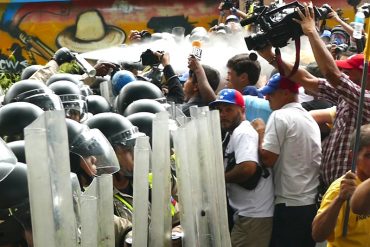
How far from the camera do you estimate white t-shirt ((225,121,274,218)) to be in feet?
16.7

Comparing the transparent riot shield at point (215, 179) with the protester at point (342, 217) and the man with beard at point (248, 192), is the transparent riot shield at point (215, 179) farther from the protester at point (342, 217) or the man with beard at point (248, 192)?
the protester at point (342, 217)

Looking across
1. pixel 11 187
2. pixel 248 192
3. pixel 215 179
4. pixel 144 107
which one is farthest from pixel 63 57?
pixel 11 187

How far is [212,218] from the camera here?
4.12m

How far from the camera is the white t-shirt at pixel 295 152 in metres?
5.02

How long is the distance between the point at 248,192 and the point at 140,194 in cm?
197

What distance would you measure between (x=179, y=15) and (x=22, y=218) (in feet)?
62.6

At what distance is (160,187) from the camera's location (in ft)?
11.5

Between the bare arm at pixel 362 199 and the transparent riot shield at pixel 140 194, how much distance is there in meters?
0.87

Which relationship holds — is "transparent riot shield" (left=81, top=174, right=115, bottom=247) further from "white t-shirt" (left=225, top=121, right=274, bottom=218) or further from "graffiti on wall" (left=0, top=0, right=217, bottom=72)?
"graffiti on wall" (left=0, top=0, right=217, bottom=72)

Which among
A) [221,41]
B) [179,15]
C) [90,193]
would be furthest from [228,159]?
[179,15]

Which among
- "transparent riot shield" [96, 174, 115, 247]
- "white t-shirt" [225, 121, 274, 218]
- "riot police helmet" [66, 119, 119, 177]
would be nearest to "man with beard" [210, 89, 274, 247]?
"white t-shirt" [225, 121, 274, 218]

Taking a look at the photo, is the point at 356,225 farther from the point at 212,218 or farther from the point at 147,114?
the point at 147,114

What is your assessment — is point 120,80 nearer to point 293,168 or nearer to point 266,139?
point 266,139

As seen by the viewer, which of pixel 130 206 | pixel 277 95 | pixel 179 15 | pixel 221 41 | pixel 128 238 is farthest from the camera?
pixel 179 15
